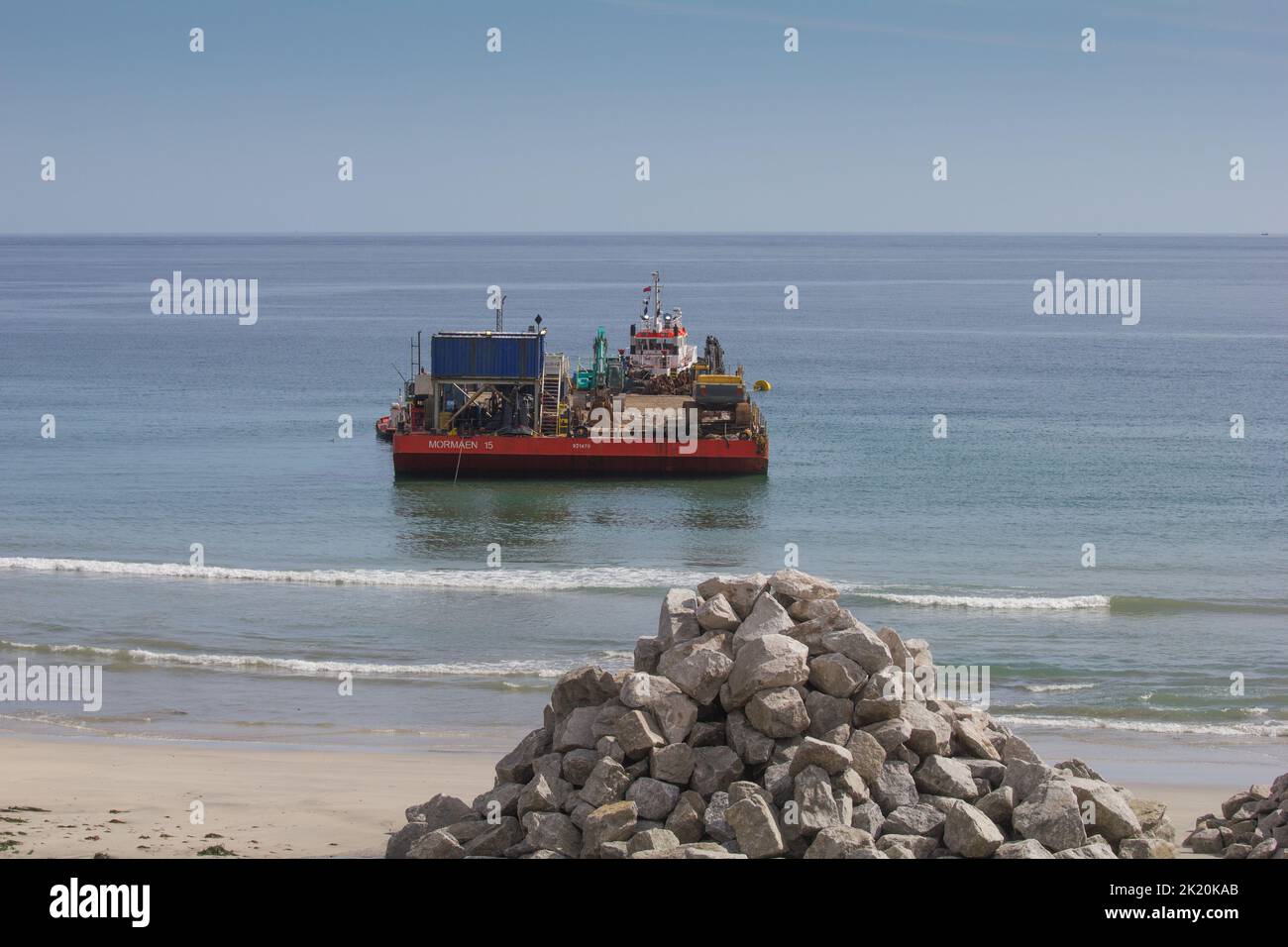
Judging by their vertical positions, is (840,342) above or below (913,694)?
above

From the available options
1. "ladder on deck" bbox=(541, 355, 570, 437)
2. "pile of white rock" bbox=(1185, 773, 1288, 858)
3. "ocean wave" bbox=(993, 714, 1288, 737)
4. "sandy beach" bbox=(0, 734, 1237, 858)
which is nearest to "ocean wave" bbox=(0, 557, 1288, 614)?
"ocean wave" bbox=(993, 714, 1288, 737)

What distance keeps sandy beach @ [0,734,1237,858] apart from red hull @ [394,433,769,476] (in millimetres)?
29196

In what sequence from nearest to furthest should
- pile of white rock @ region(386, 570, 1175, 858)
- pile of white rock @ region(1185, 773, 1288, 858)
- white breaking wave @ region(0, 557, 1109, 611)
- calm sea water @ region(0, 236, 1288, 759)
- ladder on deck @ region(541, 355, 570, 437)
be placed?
1. pile of white rock @ region(386, 570, 1175, 858)
2. pile of white rock @ region(1185, 773, 1288, 858)
3. calm sea water @ region(0, 236, 1288, 759)
4. white breaking wave @ region(0, 557, 1109, 611)
5. ladder on deck @ region(541, 355, 570, 437)

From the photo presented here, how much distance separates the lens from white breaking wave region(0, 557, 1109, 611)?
33.2 metres

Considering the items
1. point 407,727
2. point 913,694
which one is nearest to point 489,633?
point 407,727

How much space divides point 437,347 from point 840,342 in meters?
60.7

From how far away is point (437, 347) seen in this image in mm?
48938

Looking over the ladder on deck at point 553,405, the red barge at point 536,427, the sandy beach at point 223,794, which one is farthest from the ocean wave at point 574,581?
the ladder on deck at point 553,405

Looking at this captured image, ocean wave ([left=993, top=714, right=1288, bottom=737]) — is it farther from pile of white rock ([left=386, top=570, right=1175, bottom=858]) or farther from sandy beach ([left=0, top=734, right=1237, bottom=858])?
pile of white rock ([left=386, top=570, right=1175, bottom=858])

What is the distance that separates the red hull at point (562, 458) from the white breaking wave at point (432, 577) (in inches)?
539

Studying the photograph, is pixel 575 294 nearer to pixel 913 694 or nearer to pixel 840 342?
pixel 840 342

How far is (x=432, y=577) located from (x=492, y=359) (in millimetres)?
16232

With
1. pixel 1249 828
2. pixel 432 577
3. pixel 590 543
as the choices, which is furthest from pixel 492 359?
pixel 1249 828

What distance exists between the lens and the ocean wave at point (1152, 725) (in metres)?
22.0
